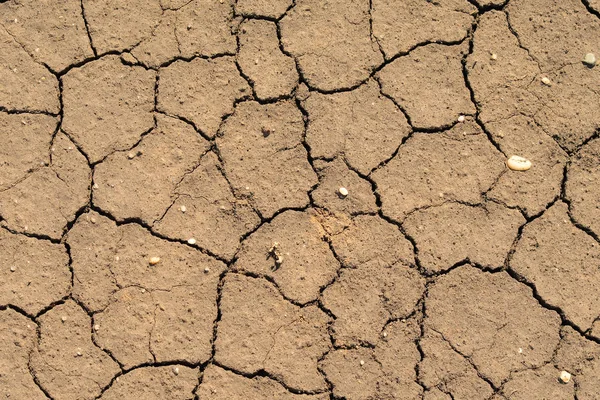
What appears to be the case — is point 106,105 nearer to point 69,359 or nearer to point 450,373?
point 69,359

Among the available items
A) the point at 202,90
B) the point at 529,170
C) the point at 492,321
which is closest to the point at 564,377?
the point at 492,321

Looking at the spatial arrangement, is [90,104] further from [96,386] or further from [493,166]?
[493,166]

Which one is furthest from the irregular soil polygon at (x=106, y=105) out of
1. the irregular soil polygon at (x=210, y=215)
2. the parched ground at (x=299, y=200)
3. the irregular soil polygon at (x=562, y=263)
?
the irregular soil polygon at (x=562, y=263)

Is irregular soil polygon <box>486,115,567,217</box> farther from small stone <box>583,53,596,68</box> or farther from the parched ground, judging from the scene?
small stone <box>583,53,596,68</box>

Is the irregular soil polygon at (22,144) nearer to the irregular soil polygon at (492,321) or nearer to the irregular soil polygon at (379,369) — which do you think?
the irregular soil polygon at (379,369)

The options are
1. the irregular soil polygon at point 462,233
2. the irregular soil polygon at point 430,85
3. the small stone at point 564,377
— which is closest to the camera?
the small stone at point 564,377

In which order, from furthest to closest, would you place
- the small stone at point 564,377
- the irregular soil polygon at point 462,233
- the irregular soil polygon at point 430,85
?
the irregular soil polygon at point 430,85
the irregular soil polygon at point 462,233
the small stone at point 564,377
